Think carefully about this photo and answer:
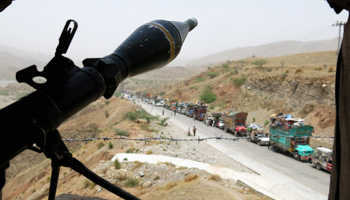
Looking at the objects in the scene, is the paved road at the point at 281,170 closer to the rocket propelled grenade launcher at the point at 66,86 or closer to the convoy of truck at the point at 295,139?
the convoy of truck at the point at 295,139

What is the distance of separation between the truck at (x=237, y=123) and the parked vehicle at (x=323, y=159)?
28.7 ft

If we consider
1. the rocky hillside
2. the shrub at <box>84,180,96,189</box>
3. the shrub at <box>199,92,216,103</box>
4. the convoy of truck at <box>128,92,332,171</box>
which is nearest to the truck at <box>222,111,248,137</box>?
the convoy of truck at <box>128,92,332,171</box>

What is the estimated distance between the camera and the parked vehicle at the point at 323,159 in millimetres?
12834

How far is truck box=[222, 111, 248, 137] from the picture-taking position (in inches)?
885

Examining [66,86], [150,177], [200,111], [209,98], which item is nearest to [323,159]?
[150,177]

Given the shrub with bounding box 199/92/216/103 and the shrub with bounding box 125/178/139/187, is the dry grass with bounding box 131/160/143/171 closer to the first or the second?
the shrub with bounding box 125/178/139/187

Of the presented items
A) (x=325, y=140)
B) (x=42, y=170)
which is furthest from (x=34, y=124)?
(x=325, y=140)

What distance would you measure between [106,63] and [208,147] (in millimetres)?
16611

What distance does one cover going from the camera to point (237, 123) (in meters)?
23.5

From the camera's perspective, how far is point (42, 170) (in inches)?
678

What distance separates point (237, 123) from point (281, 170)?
10.5 meters

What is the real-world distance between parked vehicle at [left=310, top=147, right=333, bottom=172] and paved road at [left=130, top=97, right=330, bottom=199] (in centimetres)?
31

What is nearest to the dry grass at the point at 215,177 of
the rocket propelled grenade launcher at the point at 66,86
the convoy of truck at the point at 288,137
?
the convoy of truck at the point at 288,137

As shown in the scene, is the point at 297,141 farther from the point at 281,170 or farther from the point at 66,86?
the point at 66,86
